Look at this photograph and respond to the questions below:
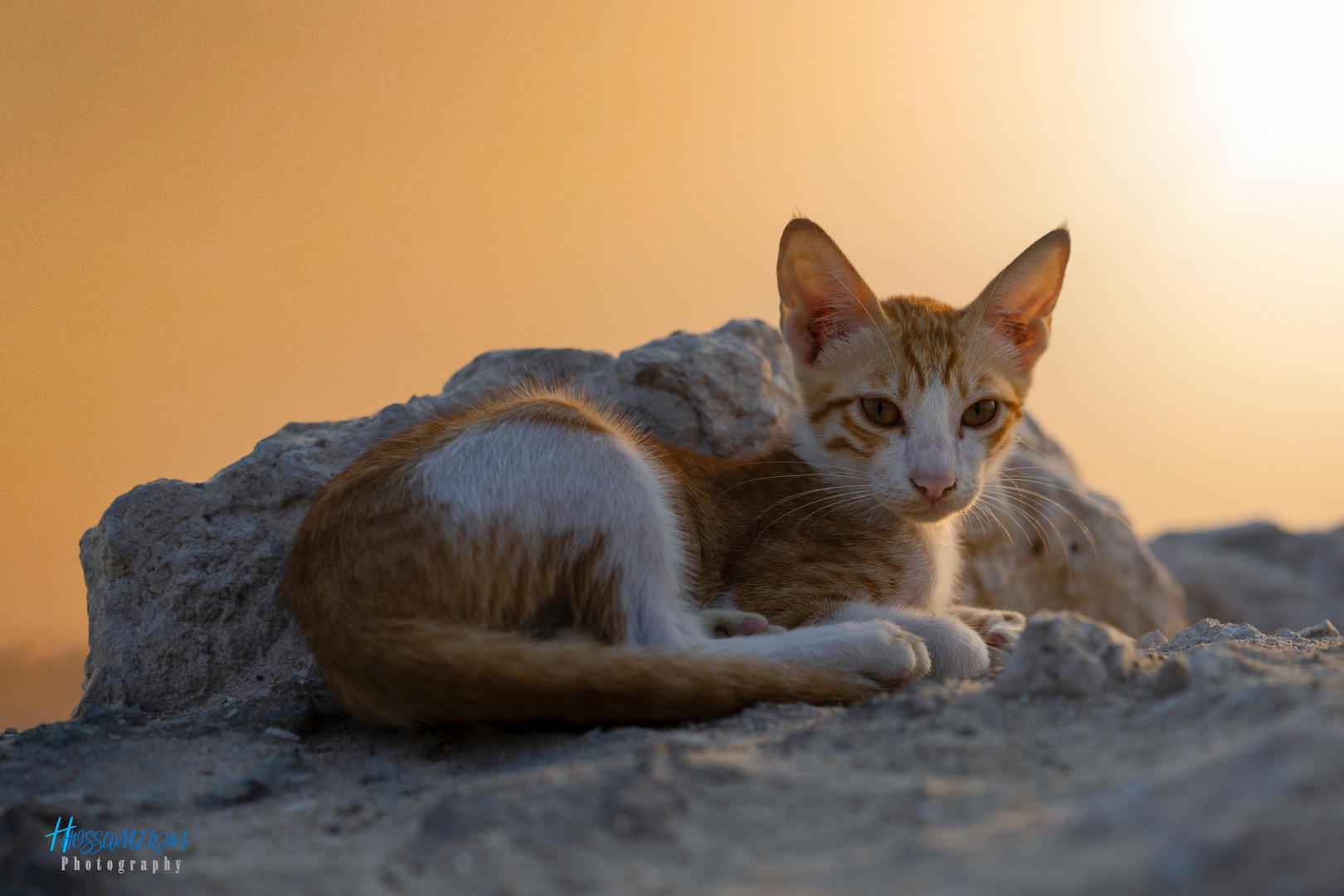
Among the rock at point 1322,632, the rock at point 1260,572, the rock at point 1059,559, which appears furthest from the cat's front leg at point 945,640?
the rock at point 1260,572

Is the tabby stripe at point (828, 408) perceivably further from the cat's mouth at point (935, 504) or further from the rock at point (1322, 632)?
the rock at point (1322, 632)

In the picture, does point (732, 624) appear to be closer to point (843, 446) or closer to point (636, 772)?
point (843, 446)

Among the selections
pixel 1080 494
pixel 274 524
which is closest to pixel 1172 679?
pixel 274 524

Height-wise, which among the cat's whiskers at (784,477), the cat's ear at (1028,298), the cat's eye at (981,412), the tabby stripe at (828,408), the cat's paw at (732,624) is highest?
the cat's ear at (1028,298)

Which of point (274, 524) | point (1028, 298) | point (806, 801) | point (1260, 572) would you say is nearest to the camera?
point (806, 801)

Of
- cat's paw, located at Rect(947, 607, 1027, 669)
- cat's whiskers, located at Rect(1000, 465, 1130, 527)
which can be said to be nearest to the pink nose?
cat's paw, located at Rect(947, 607, 1027, 669)
